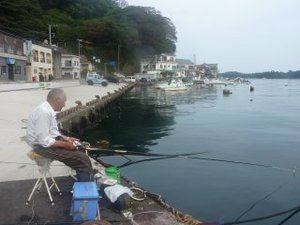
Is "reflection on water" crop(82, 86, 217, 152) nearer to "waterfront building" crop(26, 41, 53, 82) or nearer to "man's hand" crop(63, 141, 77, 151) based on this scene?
"man's hand" crop(63, 141, 77, 151)

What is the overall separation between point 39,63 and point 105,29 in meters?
34.2

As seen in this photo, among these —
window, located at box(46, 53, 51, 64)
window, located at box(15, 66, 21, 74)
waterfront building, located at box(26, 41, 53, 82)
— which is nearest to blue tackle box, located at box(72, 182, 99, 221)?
window, located at box(15, 66, 21, 74)

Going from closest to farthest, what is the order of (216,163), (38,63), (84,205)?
(84,205), (216,163), (38,63)

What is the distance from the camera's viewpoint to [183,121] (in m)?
26.2

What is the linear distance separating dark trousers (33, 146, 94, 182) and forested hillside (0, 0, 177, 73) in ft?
203

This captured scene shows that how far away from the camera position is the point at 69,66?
224 feet

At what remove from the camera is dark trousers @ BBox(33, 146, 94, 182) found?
211 inches

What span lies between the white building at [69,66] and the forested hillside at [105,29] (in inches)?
222

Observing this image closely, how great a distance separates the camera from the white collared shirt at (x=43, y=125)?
522 centimetres

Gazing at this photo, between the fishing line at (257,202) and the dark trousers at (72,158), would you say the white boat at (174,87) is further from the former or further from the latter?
the dark trousers at (72,158)

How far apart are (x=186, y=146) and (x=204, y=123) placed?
863cm

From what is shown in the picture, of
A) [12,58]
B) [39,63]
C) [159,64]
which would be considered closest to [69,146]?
[12,58]

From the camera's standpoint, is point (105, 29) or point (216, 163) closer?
point (216, 163)

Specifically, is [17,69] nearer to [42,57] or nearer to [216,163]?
[42,57]
